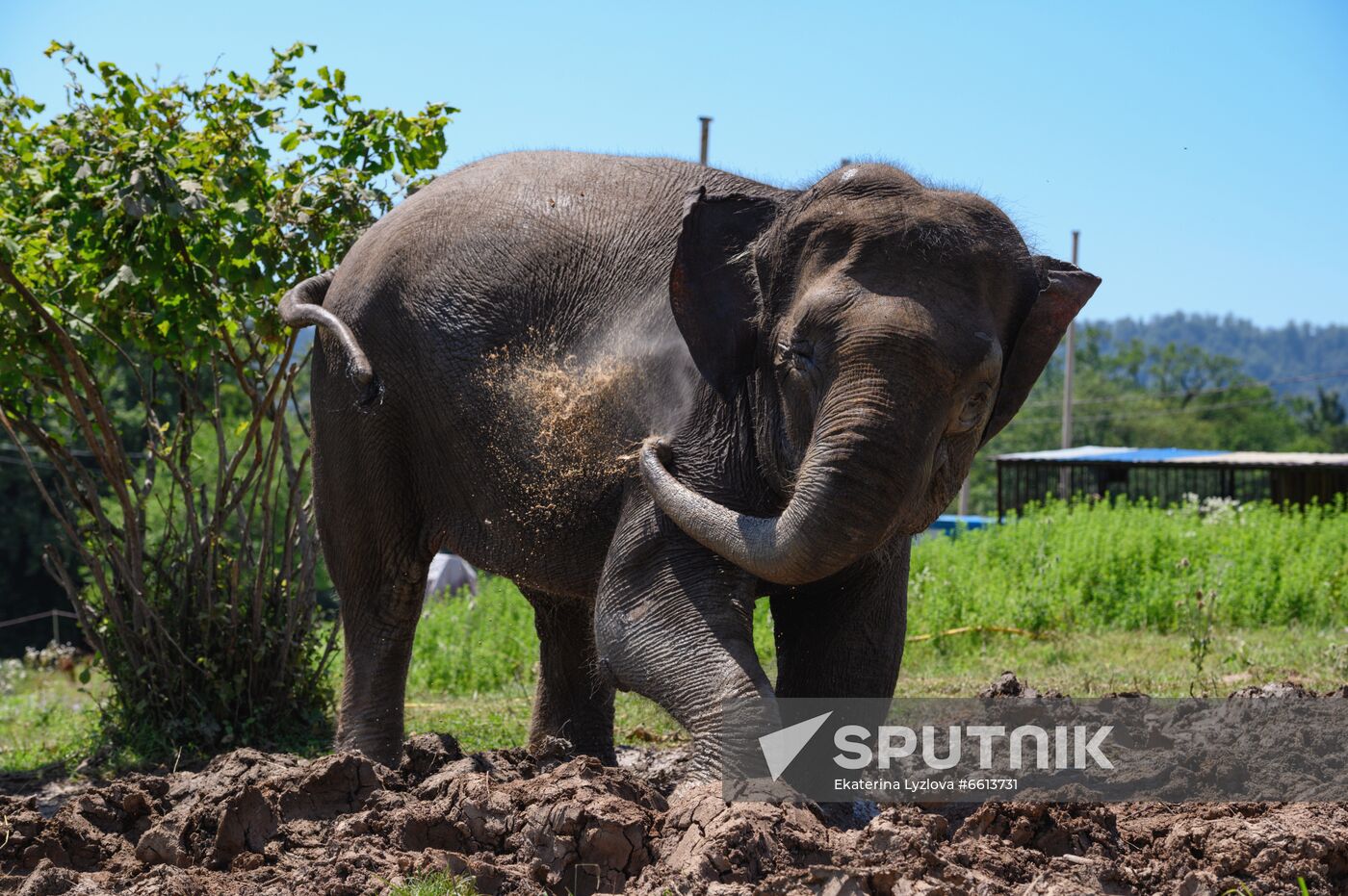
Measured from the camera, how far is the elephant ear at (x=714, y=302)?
14.8ft

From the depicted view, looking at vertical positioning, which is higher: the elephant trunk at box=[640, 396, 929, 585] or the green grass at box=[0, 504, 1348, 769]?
the elephant trunk at box=[640, 396, 929, 585]

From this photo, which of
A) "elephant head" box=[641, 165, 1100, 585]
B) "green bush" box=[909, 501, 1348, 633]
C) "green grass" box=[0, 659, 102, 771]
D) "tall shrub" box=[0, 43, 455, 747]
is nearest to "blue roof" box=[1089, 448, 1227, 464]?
"green bush" box=[909, 501, 1348, 633]

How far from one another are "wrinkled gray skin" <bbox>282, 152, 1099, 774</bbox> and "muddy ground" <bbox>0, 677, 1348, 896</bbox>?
0.51 metres

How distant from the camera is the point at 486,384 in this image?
5277 millimetres

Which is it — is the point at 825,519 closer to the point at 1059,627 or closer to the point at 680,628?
the point at 680,628

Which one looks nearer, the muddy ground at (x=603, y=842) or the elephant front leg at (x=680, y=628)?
the muddy ground at (x=603, y=842)

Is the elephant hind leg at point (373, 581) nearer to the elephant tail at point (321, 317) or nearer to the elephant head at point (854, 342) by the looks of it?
the elephant tail at point (321, 317)

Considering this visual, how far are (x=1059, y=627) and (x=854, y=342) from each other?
812 cm

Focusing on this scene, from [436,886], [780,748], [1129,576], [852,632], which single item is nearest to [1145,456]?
[1129,576]

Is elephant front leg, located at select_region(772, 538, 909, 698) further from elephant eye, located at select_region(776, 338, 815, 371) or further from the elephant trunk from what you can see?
elephant eye, located at select_region(776, 338, 815, 371)

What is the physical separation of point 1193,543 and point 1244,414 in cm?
6553

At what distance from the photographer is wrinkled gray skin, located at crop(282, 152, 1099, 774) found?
158 inches

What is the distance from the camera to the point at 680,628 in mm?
4402

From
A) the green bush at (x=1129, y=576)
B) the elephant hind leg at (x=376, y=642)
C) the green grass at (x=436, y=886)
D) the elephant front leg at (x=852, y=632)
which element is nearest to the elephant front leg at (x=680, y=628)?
the elephant front leg at (x=852, y=632)
